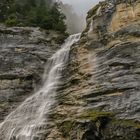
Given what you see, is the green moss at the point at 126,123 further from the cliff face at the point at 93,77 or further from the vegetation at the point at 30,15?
the vegetation at the point at 30,15

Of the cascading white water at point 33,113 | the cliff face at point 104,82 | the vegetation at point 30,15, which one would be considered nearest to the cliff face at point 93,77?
the cliff face at point 104,82

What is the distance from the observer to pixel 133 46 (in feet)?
111

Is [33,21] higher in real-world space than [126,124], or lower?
higher

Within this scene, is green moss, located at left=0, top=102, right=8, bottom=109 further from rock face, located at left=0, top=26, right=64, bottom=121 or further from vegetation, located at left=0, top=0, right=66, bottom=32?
vegetation, located at left=0, top=0, right=66, bottom=32

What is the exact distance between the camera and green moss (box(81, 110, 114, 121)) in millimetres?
29234

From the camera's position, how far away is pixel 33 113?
35500mm

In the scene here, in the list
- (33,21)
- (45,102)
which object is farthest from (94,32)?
(33,21)

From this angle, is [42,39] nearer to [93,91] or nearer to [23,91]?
[23,91]

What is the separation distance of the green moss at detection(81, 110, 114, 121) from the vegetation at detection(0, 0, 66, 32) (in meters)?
25.0

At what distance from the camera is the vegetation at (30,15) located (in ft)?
183

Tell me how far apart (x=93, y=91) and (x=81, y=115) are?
2.40 meters

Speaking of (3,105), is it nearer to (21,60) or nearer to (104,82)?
(21,60)

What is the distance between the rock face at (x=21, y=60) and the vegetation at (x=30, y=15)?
553 cm

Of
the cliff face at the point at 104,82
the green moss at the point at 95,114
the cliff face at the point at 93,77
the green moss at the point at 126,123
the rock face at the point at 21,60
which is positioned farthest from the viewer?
the rock face at the point at 21,60
